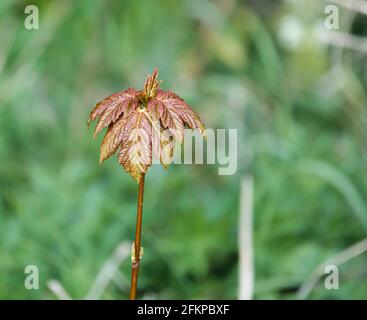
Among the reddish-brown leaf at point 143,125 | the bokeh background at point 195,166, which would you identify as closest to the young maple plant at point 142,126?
the reddish-brown leaf at point 143,125

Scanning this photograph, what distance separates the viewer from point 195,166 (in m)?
2.75

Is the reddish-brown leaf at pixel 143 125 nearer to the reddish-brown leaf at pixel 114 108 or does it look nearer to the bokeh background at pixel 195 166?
the reddish-brown leaf at pixel 114 108

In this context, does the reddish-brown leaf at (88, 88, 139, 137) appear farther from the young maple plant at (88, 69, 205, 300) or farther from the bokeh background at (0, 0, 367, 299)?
the bokeh background at (0, 0, 367, 299)

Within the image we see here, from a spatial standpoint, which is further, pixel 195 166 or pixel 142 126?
pixel 195 166

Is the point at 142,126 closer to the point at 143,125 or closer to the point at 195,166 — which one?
the point at 143,125

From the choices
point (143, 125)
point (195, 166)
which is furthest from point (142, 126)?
point (195, 166)

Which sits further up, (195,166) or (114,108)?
(195,166)

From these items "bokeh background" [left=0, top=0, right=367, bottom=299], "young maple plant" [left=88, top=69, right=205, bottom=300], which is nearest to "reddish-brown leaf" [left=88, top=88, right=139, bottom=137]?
"young maple plant" [left=88, top=69, right=205, bottom=300]

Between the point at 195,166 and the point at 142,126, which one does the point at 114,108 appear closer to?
the point at 142,126

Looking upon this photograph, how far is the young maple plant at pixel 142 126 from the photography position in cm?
123

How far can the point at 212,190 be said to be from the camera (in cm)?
264

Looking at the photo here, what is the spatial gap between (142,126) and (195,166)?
Answer: 1.51 meters
